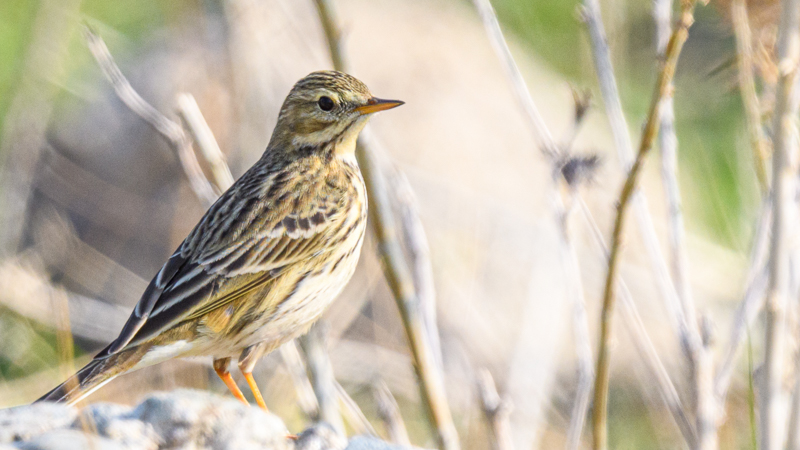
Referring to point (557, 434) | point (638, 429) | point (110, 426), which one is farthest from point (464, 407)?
point (110, 426)

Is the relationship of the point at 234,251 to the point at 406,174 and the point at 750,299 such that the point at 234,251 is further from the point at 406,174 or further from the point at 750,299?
the point at 406,174

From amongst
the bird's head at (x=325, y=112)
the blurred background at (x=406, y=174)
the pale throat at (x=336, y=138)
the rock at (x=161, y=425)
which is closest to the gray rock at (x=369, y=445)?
the rock at (x=161, y=425)

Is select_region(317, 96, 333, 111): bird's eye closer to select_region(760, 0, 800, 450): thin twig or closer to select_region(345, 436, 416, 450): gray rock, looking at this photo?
select_region(345, 436, 416, 450): gray rock

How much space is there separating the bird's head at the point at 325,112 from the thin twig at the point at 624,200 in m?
1.53

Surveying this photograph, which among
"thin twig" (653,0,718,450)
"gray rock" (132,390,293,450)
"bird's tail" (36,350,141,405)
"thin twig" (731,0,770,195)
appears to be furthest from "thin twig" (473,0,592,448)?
"bird's tail" (36,350,141,405)

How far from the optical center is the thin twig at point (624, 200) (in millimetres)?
2941

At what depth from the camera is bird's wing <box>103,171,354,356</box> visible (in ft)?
13.3

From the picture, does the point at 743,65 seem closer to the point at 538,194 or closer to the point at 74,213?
the point at 538,194

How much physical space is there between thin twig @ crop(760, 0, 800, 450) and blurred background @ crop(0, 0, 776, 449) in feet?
10.4

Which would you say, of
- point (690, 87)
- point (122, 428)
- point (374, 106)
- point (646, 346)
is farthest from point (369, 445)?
point (690, 87)

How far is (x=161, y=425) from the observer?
314 centimetres

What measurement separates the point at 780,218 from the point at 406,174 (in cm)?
582

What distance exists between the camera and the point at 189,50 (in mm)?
9773

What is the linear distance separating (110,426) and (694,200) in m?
7.78
